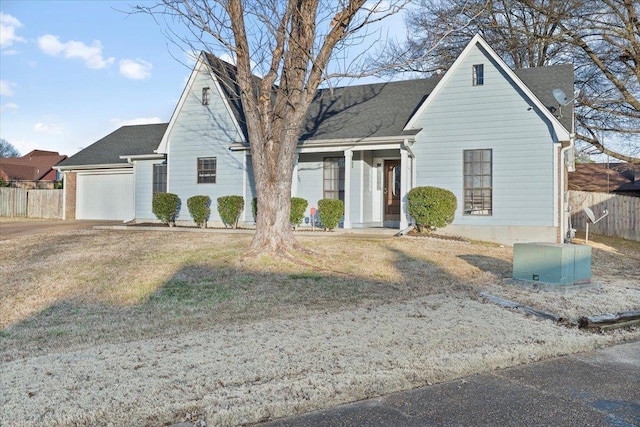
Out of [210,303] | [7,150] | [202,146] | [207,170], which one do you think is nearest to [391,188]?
[207,170]

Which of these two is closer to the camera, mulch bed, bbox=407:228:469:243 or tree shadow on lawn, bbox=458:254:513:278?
tree shadow on lawn, bbox=458:254:513:278

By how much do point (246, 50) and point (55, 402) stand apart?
8.10 metres

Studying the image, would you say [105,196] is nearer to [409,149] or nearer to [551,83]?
[409,149]

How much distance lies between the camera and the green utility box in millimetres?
8648

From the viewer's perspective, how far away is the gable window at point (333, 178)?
17.8 meters

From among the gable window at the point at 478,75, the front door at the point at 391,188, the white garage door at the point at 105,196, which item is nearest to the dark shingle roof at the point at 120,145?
the white garage door at the point at 105,196

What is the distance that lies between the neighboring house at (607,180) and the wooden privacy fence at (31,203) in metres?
28.5

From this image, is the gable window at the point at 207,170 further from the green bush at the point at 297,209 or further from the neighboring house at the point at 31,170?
the neighboring house at the point at 31,170

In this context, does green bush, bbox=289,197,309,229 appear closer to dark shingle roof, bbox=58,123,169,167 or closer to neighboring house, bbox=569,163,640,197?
dark shingle roof, bbox=58,123,169,167

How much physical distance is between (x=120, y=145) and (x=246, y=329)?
1989 cm

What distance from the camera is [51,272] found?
32.1 feet

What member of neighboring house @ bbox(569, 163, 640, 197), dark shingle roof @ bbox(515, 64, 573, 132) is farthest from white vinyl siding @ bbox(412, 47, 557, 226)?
neighboring house @ bbox(569, 163, 640, 197)

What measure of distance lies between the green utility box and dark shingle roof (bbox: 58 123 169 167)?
15958 mm

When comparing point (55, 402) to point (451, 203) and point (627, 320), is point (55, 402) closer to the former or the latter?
point (627, 320)
